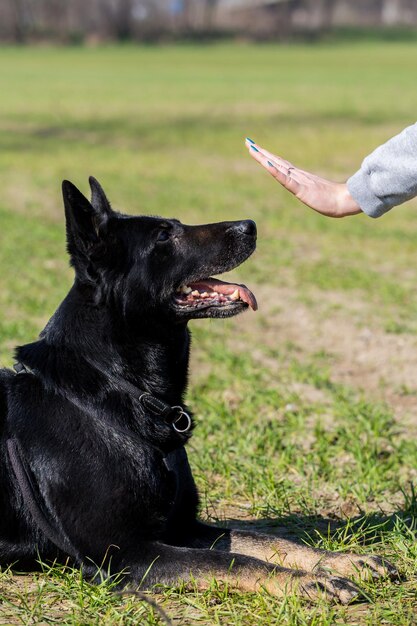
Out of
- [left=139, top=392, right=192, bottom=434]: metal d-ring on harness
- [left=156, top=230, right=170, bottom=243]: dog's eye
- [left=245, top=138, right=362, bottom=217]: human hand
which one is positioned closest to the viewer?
[left=245, top=138, right=362, bottom=217]: human hand

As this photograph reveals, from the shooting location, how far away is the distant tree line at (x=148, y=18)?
78750 mm

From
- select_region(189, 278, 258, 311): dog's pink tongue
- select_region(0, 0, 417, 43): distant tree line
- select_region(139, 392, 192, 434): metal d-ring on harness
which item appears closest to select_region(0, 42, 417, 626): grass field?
select_region(139, 392, 192, 434): metal d-ring on harness

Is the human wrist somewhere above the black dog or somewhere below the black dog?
above

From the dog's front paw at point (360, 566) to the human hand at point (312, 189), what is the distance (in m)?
1.29

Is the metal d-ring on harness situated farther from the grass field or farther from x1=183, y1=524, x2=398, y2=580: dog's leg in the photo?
the grass field

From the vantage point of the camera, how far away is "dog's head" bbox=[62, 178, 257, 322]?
3.63 m

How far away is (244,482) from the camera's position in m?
4.77

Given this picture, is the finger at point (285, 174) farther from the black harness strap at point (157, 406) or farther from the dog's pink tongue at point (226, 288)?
the black harness strap at point (157, 406)

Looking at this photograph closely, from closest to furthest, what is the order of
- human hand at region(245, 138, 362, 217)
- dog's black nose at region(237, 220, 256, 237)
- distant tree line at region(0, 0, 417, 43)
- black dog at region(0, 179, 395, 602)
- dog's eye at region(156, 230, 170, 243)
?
black dog at region(0, 179, 395, 602) → human hand at region(245, 138, 362, 217) → dog's eye at region(156, 230, 170, 243) → dog's black nose at region(237, 220, 256, 237) → distant tree line at region(0, 0, 417, 43)

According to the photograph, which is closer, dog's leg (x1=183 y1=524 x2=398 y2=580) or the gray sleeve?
the gray sleeve

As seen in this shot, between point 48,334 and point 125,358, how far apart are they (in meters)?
0.32

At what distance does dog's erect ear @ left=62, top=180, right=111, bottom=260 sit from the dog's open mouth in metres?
0.42

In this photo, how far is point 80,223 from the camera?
3584mm

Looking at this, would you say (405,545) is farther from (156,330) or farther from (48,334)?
(48,334)
